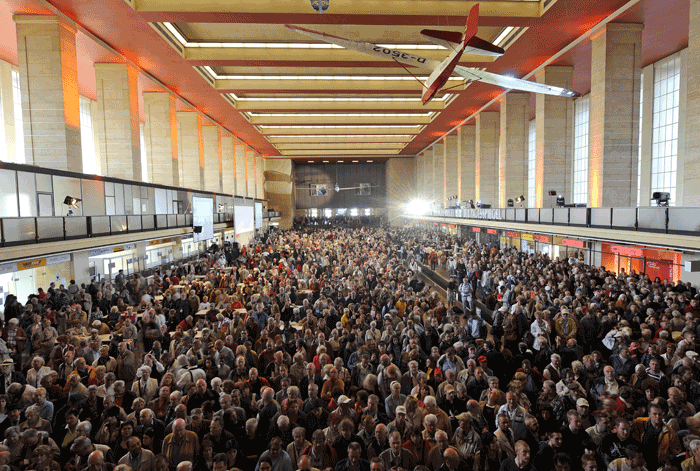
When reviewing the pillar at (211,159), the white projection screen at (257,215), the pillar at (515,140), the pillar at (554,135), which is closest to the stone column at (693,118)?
the pillar at (554,135)

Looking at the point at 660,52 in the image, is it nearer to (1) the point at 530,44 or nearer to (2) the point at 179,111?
(1) the point at 530,44

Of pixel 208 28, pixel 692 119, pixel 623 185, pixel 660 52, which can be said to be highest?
pixel 208 28

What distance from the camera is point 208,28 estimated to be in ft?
62.6

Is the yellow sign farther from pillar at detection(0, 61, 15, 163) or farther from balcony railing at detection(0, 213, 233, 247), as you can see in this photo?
pillar at detection(0, 61, 15, 163)

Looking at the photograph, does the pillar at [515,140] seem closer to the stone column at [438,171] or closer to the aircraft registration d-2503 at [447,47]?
the aircraft registration d-2503 at [447,47]

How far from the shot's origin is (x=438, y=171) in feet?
153

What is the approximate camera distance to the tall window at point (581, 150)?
87.4ft

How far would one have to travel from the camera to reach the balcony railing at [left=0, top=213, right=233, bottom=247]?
34.4 feet

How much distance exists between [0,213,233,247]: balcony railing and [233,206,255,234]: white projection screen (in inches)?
248

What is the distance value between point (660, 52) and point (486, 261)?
12.8 meters

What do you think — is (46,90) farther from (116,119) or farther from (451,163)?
(451,163)

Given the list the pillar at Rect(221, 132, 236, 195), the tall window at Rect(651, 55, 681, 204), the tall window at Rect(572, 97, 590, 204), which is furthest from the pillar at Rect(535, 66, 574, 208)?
the pillar at Rect(221, 132, 236, 195)

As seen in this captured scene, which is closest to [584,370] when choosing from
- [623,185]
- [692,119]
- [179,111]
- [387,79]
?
[692,119]

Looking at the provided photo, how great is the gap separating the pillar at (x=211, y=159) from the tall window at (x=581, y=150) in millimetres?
27121
